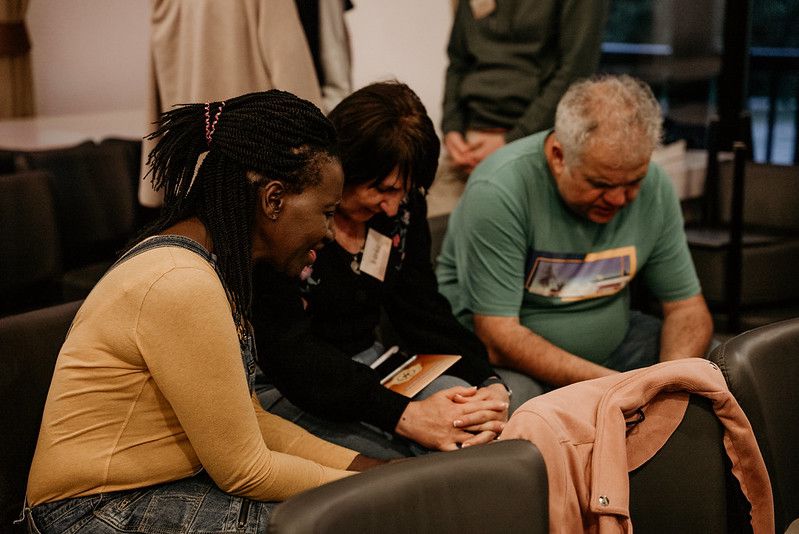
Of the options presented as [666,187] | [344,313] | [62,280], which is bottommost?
[62,280]

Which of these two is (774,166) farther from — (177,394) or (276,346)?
(177,394)

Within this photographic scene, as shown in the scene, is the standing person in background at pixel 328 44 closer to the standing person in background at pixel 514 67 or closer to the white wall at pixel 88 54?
the standing person in background at pixel 514 67

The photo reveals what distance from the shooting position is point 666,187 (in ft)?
7.64

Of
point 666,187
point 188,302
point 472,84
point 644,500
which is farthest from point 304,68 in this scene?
point 644,500

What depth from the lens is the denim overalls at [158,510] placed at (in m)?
1.35

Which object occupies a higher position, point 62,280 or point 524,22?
point 524,22

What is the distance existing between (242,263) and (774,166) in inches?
103

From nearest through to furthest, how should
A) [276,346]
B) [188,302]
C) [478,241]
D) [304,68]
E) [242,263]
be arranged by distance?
1. [188,302]
2. [242,263]
3. [276,346]
4. [478,241]
5. [304,68]

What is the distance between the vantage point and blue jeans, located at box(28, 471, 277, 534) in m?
1.35

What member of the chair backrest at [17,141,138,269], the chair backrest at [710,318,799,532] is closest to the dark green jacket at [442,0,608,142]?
the chair backrest at [17,141,138,269]

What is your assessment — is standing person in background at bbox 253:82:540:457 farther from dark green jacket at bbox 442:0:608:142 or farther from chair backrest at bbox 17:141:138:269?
chair backrest at bbox 17:141:138:269

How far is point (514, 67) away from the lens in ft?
10.1

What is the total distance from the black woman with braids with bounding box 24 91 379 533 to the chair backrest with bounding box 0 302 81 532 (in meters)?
0.10

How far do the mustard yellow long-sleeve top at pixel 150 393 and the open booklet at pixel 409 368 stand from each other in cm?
50
